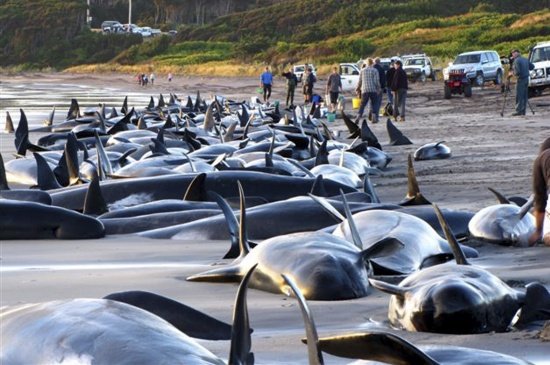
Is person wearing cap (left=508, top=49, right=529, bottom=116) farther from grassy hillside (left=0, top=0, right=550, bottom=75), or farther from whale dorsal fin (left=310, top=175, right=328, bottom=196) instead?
grassy hillside (left=0, top=0, right=550, bottom=75)

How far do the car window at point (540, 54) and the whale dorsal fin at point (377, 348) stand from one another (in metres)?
34.3

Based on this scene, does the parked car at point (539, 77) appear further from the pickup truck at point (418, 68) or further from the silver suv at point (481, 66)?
the pickup truck at point (418, 68)

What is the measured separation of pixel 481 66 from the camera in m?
42.2

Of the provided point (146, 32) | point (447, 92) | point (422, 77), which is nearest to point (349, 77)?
point (422, 77)

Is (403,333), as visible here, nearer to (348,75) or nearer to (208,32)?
(348,75)

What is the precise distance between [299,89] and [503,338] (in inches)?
1978

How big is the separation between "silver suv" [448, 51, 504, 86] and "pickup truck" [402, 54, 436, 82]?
6340 millimetres

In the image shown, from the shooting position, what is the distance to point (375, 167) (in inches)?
524

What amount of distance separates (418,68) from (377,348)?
48287 millimetres

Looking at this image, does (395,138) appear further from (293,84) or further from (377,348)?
(293,84)

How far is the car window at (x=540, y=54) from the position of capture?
117 ft

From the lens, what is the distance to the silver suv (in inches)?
1635

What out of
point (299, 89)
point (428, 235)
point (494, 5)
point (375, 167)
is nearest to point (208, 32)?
point (494, 5)

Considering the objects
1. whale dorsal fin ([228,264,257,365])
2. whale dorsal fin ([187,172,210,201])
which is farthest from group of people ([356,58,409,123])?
whale dorsal fin ([228,264,257,365])
